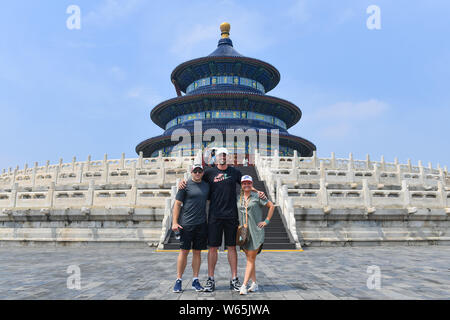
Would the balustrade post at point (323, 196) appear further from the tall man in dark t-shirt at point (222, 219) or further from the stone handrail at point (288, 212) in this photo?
the tall man in dark t-shirt at point (222, 219)

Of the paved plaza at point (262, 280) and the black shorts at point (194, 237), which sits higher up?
the black shorts at point (194, 237)

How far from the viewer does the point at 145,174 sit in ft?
68.8

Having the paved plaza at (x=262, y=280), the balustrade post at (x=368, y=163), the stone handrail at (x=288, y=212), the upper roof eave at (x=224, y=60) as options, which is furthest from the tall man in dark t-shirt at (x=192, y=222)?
the upper roof eave at (x=224, y=60)

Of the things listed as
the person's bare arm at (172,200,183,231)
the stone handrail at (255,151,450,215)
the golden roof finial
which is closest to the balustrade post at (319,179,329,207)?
the stone handrail at (255,151,450,215)

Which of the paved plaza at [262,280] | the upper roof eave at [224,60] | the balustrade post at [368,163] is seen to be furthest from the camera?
the upper roof eave at [224,60]

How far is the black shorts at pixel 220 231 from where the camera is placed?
4.95m

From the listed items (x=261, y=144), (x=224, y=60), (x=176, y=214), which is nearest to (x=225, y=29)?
(x=224, y=60)

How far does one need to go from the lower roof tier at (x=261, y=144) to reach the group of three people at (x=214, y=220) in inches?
1217

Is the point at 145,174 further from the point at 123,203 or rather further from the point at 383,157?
the point at 383,157

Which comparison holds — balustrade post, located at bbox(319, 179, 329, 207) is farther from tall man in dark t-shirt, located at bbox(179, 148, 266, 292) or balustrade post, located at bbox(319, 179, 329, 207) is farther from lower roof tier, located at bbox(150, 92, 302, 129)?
lower roof tier, located at bbox(150, 92, 302, 129)

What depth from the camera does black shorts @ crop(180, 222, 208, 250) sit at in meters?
4.96

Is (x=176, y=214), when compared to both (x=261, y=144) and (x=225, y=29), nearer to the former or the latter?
(x=261, y=144)

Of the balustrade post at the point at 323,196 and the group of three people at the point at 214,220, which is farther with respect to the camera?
the balustrade post at the point at 323,196
